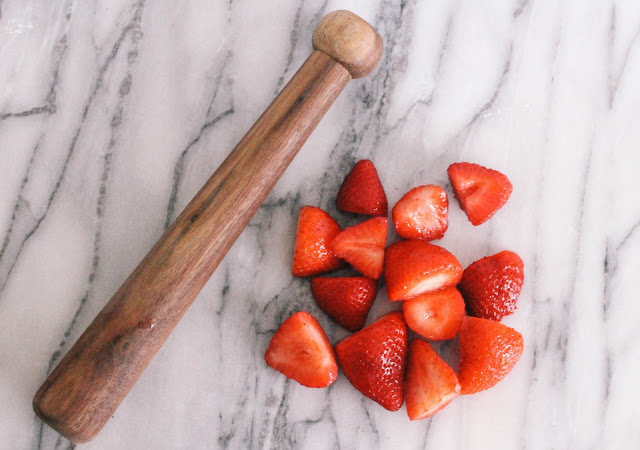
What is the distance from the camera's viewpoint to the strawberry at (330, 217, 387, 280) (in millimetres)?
902

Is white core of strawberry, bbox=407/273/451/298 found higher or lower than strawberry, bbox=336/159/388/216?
lower

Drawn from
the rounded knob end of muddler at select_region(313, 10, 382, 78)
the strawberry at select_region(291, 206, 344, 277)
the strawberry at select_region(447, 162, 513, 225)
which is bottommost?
the strawberry at select_region(291, 206, 344, 277)

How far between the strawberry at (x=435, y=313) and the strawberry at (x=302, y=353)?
0.13 metres

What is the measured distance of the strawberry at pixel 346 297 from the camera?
894 mm

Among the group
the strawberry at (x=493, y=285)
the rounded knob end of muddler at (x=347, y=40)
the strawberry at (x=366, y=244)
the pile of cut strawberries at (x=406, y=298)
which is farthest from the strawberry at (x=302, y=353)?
the rounded knob end of muddler at (x=347, y=40)

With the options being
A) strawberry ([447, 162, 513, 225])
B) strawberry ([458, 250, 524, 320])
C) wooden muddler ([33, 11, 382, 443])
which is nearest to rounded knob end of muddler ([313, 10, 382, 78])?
wooden muddler ([33, 11, 382, 443])

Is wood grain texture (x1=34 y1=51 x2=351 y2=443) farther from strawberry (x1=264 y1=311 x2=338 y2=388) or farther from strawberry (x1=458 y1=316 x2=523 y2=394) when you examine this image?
strawberry (x1=458 y1=316 x2=523 y2=394)

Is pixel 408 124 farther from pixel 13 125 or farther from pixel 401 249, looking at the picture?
pixel 13 125

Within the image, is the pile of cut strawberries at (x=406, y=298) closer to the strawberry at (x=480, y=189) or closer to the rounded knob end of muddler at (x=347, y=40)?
the strawberry at (x=480, y=189)

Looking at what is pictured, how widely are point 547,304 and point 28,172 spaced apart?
82 centimetres

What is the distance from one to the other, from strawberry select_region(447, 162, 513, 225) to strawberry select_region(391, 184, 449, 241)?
0.11ft

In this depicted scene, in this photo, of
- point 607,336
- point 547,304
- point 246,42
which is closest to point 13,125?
point 246,42

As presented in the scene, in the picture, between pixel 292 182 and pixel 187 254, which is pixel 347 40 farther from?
pixel 187 254

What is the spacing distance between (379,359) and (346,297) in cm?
10
